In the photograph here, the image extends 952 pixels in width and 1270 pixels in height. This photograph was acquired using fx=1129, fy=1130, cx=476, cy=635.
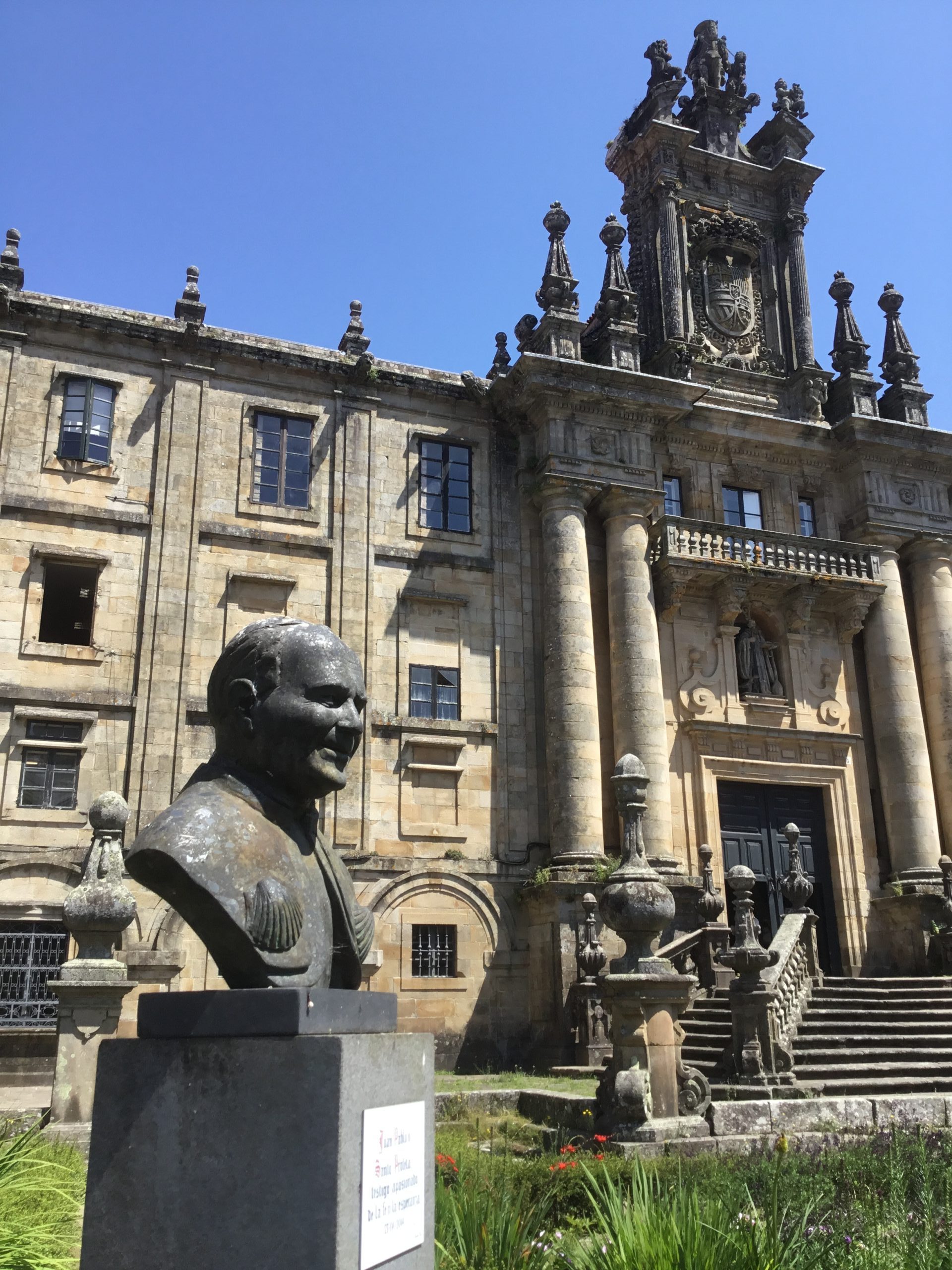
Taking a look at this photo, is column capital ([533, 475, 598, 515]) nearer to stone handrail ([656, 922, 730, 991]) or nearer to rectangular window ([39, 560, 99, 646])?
stone handrail ([656, 922, 730, 991])

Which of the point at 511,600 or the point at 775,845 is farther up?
the point at 511,600

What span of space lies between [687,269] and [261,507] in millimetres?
12036

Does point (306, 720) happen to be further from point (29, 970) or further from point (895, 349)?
point (895, 349)

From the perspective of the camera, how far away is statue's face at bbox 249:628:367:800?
5094 millimetres

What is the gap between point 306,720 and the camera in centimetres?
508

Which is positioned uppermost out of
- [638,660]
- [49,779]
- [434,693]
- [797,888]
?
[638,660]

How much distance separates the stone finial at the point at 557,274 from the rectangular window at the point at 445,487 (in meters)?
3.62

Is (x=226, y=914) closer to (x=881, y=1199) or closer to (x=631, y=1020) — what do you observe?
(x=881, y=1199)

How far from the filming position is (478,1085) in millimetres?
16203

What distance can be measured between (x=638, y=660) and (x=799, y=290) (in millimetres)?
11448

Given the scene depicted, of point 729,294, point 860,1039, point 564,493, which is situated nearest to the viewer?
point 860,1039

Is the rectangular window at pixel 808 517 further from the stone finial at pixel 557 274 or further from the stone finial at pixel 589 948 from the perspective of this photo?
the stone finial at pixel 589 948

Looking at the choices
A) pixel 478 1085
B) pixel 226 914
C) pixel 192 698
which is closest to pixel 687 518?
pixel 192 698

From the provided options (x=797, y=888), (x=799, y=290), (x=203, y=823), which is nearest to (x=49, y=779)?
(x=797, y=888)
